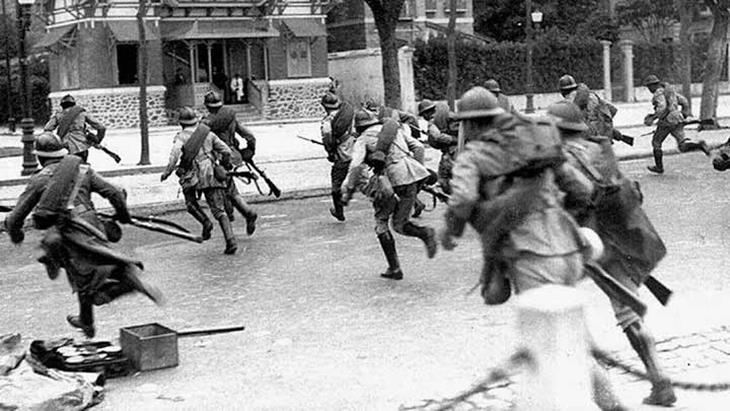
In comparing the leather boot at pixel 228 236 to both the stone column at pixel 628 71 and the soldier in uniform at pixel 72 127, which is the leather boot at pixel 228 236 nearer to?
the soldier in uniform at pixel 72 127

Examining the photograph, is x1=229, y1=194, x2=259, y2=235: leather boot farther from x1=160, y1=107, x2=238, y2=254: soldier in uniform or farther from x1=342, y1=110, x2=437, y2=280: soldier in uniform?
x1=342, y1=110, x2=437, y2=280: soldier in uniform

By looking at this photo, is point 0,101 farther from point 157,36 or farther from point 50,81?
point 157,36

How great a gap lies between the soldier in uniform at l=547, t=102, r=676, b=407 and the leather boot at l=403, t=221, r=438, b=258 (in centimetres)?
409

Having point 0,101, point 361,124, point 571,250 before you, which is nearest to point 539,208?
point 571,250

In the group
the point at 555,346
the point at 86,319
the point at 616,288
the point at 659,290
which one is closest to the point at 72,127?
the point at 86,319

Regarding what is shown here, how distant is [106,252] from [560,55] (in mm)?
40772

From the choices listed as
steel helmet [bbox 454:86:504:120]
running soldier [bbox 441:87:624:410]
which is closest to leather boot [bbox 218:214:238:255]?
steel helmet [bbox 454:86:504:120]

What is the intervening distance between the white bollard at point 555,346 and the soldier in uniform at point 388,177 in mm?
5954

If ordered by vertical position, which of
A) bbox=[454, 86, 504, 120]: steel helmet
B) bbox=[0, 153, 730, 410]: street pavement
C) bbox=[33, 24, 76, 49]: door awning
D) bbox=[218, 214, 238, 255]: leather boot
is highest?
bbox=[33, 24, 76, 49]: door awning

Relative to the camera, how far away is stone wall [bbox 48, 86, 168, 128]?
41.0 meters

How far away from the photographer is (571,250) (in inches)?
208

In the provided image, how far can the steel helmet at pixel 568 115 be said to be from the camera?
6.34 meters

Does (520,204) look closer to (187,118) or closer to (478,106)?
(478,106)

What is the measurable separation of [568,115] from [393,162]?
4.04 meters
